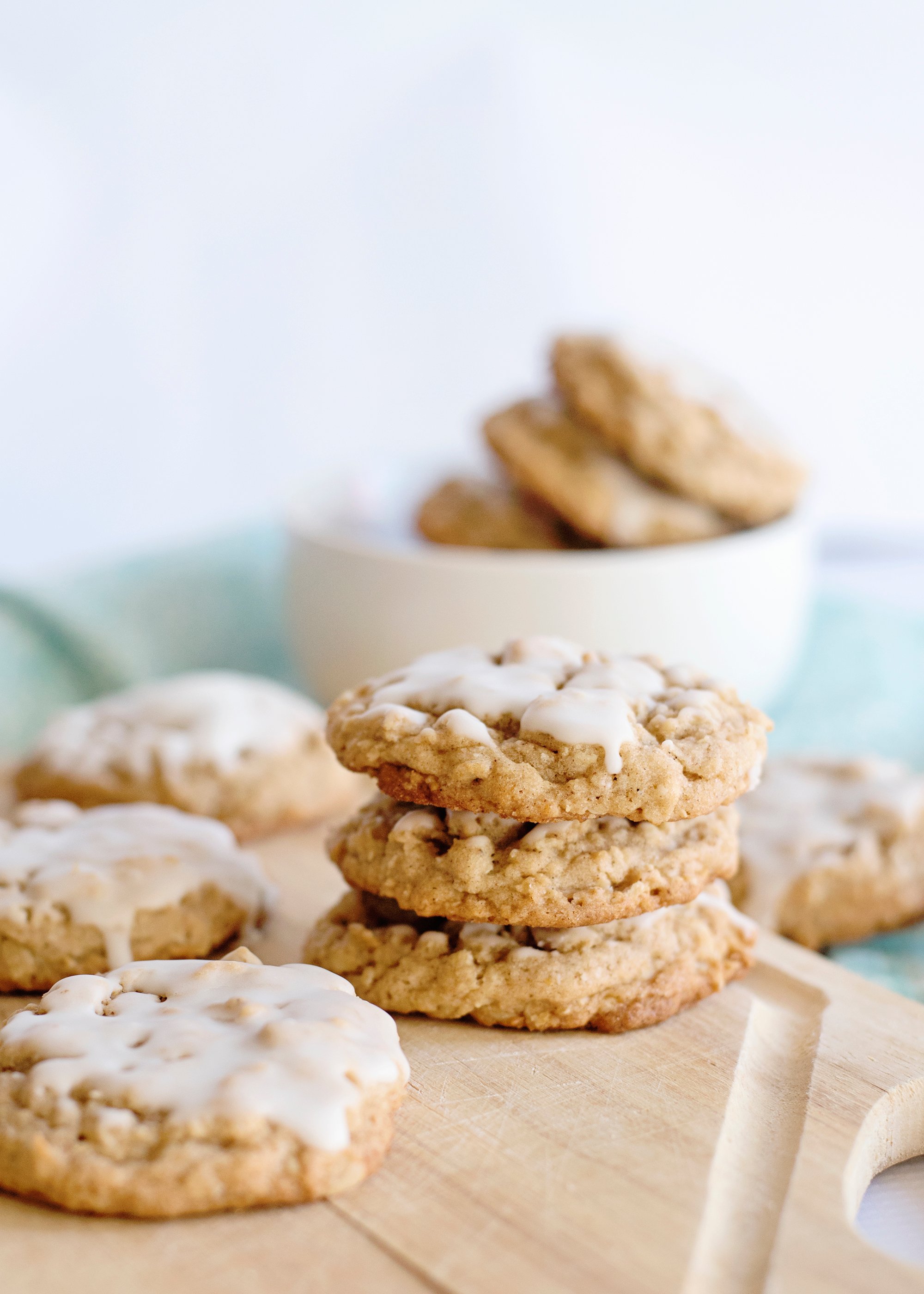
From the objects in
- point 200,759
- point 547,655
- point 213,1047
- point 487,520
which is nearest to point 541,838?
point 547,655

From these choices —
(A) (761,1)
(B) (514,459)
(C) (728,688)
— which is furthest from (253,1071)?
(A) (761,1)

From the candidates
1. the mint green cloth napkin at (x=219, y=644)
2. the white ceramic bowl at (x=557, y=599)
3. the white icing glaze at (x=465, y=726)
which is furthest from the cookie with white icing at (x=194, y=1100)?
the mint green cloth napkin at (x=219, y=644)

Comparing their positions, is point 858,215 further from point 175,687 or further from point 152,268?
point 175,687

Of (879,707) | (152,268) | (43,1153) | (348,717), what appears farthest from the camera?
(152,268)

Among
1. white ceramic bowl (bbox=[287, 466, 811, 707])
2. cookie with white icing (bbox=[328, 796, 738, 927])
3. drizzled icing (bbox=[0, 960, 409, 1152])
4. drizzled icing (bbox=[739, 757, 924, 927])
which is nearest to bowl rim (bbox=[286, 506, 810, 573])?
white ceramic bowl (bbox=[287, 466, 811, 707])

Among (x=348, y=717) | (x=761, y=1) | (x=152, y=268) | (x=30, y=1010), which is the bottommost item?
(x=30, y=1010)

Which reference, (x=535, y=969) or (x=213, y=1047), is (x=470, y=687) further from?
(x=213, y=1047)
